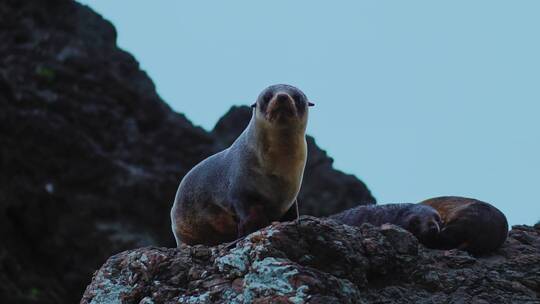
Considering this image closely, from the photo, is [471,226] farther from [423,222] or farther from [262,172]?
[262,172]

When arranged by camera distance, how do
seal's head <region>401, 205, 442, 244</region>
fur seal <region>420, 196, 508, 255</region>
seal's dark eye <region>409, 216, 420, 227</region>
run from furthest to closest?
seal's dark eye <region>409, 216, 420, 227</region> → seal's head <region>401, 205, 442, 244</region> → fur seal <region>420, 196, 508, 255</region>

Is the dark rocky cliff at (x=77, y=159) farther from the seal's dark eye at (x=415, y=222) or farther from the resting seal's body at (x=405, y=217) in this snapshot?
the seal's dark eye at (x=415, y=222)

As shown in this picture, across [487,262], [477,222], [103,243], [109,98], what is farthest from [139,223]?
[487,262]

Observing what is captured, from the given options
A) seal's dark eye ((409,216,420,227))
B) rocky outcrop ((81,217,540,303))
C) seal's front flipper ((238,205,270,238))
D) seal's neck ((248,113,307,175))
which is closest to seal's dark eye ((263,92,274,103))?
seal's neck ((248,113,307,175))

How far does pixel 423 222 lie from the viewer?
29.3 feet

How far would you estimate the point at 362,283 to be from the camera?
5.76 meters

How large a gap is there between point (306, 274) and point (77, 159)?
14.7 metres

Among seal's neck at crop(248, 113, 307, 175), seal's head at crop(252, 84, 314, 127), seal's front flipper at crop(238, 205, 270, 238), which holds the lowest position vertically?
seal's front flipper at crop(238, 205, 270, 238)

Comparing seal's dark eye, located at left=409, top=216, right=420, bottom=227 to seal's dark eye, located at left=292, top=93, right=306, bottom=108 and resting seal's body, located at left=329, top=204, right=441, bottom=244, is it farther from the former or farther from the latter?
seal's dark eye, located at left=292, top=93, right=306, bottom=108

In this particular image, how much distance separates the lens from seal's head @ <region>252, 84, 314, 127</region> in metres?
7.01

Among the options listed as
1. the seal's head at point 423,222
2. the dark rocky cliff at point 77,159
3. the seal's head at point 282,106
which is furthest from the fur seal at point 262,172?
the dark rocky cliff at point 77,159

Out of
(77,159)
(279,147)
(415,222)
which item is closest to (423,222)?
(415,222)

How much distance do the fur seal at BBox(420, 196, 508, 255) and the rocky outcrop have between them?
5.45 feet

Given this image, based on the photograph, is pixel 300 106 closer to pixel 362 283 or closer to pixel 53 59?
pixel 362 283
